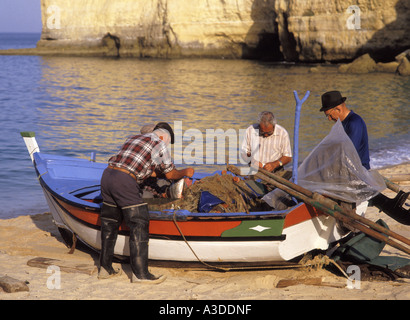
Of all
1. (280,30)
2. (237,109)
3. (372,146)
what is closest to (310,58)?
(280,30)

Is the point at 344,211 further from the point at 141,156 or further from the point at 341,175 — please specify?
the point at 141,156

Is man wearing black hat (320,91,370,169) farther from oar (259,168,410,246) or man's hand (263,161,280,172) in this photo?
man's hand (263,161,280,172)

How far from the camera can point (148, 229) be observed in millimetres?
5410

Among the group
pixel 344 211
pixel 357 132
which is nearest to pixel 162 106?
pixel 357 132

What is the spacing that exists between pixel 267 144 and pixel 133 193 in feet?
7.88

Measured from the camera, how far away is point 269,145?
6902 mm

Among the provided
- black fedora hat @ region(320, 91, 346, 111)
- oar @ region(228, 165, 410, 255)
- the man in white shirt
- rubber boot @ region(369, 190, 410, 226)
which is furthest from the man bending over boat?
rubber boot @ region(369, 190, 410, 226)

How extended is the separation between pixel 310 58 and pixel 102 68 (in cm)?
1703

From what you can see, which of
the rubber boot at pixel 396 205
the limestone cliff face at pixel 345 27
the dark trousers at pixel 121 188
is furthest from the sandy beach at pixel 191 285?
the limestone cliff face at pixel 345 27

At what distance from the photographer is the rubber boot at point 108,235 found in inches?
212

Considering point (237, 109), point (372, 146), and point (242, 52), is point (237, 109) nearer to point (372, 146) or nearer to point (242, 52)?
point (372, 146)

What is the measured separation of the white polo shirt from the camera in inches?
271

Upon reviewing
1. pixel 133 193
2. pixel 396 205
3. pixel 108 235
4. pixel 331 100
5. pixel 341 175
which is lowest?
pixel 108 235

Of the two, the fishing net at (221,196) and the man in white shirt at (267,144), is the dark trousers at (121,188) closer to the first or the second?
the fishing net at (221,196)
